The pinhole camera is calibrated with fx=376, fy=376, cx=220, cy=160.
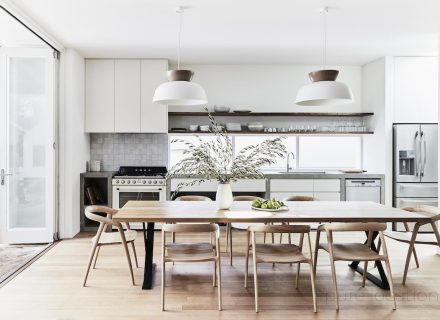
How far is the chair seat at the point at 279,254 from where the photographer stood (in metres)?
3.07

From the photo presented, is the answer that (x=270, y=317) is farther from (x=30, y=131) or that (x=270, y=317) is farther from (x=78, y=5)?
(x=30, y=131)

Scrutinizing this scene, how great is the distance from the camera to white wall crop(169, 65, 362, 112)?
21.6 ft

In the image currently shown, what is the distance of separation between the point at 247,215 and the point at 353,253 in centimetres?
98

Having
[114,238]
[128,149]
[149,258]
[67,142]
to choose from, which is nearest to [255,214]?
[149,258]

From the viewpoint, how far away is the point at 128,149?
6484mm

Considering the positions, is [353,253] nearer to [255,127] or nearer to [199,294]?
[199,294]

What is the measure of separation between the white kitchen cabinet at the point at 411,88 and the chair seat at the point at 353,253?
3.31 meters

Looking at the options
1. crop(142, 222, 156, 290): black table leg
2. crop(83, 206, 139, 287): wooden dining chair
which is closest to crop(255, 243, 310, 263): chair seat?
crop(142, 222, 156, 290): black table leg

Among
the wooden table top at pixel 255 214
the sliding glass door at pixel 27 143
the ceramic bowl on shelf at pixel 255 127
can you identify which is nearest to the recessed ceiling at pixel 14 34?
the sliding glass door at pixel 27 143

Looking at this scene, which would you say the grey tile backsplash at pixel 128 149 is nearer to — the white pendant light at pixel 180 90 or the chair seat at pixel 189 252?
the white pendant light at pixel 180 90

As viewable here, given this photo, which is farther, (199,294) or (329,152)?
(329,152)

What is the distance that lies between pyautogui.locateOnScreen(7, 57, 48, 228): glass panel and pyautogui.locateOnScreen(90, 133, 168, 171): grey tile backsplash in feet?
4.09

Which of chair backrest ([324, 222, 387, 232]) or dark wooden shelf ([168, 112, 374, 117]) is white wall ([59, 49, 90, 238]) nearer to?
dark wooden shelf ([168, 112, 374, 117])

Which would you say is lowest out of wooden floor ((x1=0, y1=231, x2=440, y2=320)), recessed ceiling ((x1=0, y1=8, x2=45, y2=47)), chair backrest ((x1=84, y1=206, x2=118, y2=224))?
wooden floor ((x1=0, y1=231, x2=440, y2=320))
